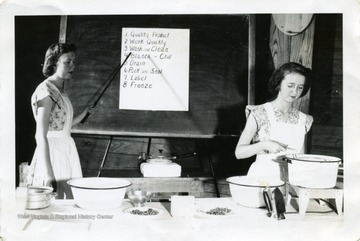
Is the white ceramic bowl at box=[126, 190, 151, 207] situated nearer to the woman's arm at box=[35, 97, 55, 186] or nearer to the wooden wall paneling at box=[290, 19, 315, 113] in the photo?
the woman's arm at box=[35, 97, 55, 186]

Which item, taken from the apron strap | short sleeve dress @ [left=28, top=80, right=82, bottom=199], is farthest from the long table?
the apron strap

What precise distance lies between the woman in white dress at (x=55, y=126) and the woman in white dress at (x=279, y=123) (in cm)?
97

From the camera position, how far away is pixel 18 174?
1.87 meters

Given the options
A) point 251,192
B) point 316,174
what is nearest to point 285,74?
point 316,174

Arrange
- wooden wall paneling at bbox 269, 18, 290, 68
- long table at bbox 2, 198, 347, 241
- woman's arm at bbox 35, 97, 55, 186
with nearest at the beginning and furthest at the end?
long table at bbox 2, 198, 347, 241, woman's arm at bbox 35, 97, 55, 186, wooden wall paneling at bbox 269, 18, 290, 68

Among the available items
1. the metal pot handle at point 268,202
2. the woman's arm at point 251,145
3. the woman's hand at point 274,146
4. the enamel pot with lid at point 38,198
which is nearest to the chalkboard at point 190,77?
the woman's arm at point 251,145

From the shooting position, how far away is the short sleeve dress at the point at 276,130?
1994 millimetres

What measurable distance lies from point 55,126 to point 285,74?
49.5 inches

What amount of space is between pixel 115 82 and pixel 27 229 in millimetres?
900

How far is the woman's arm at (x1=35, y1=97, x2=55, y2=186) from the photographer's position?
1940mm

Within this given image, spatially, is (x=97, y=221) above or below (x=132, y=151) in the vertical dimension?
below

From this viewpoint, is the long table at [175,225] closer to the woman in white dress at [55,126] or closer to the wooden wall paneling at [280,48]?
the woman in white dress at [55,126]
